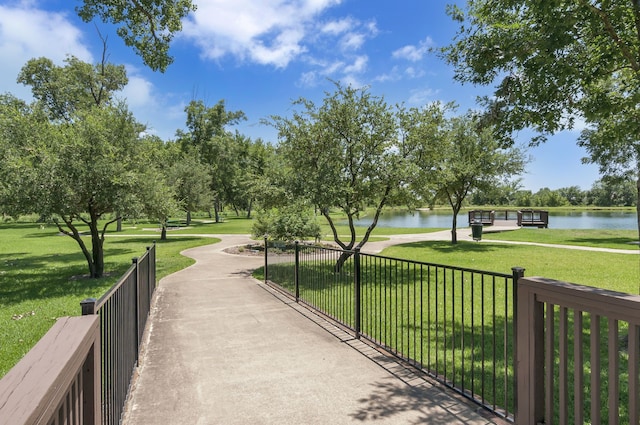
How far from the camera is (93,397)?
6.15 ft

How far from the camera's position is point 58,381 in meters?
1.26

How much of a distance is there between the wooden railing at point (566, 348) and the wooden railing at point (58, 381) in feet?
8.59

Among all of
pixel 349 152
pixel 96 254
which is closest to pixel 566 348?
pixel 349 152

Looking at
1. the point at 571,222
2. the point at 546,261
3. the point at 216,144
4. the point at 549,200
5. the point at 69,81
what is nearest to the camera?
the point at 546,261

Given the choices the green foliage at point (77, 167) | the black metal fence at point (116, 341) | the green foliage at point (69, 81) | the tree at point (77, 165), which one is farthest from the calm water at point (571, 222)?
the green foliage at point (69, 81)

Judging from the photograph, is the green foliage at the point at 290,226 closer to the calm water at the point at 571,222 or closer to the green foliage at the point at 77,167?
the green foliage at the point at 77,167

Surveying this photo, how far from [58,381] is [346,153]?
9096mm

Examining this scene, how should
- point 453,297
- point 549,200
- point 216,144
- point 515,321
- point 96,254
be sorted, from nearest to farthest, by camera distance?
1. point 515,321
2. point 453,297
3. point 96,254
4. point 216,144
5. point 549,200

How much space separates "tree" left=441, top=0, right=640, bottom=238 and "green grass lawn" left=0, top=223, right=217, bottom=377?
7.08m

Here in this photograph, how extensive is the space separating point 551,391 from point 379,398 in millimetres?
1366

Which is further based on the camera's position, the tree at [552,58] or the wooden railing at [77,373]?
the tree at [552,58]

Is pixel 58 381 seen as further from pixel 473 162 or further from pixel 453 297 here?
pixel 473 162

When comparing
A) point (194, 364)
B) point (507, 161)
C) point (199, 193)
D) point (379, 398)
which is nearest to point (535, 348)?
point (379, 398)

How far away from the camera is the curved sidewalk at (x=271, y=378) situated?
3092mm
